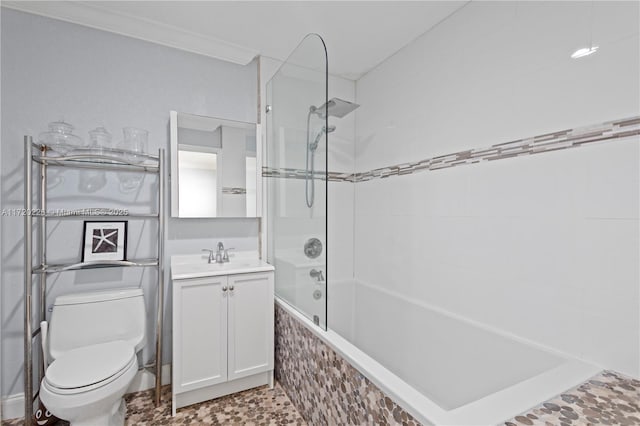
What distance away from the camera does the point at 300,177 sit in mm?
1862

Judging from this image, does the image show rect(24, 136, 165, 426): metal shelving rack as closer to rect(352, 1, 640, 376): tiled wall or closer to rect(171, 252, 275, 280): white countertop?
rect(171, 252, 275, 280): white countertop

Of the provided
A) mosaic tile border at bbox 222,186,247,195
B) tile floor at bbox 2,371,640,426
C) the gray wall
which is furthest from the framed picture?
tile floor at bbox 2,371,640,426

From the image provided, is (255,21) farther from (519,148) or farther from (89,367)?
(89,367)

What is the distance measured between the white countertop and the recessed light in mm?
1950

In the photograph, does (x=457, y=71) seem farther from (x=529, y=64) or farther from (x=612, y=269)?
(x=612, y=269)

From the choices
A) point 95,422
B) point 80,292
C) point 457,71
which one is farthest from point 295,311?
point 457,71

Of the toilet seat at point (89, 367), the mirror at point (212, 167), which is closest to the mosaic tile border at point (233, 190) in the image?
the mirror at point (212, 167)

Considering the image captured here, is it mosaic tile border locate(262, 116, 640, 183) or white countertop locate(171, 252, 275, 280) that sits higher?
mosaic tile border locate(262, 116, 640, 183)

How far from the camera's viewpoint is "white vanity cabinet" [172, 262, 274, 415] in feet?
5.98

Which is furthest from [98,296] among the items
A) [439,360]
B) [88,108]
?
[439,360]

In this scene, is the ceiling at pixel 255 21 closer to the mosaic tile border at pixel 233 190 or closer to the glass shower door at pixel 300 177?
the glass shower door at pixel 300 177

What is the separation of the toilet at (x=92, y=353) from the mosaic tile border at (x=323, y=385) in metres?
0.87

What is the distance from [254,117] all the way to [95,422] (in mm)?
2100

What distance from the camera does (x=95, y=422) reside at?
4.87 ft
